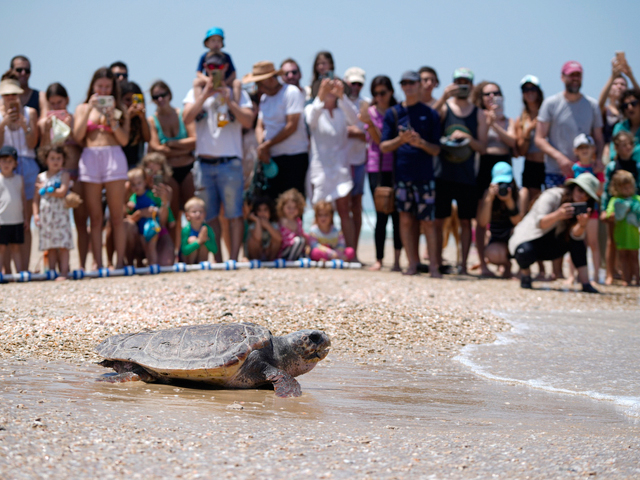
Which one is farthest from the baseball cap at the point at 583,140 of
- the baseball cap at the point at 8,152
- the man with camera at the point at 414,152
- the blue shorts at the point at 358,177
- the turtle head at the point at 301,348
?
the baseball cap at the point at 8,152

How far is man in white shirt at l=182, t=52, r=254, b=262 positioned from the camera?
25.9 feet

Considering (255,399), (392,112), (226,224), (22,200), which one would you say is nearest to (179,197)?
(226,224)

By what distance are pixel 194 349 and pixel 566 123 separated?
240 inches

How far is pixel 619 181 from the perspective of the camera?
26.0ft

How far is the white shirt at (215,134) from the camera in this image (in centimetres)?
794

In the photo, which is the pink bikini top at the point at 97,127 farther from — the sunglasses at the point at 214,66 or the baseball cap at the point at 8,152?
the sunglasses at the point at 214,66

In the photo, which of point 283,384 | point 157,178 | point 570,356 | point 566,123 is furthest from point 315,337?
point 566,123

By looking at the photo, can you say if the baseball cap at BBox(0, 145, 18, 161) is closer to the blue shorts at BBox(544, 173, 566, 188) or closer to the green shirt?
the green shirt

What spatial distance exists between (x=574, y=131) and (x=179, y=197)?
4.87 m

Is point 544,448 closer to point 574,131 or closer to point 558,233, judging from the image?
point 558,233

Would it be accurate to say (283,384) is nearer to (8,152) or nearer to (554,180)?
(8,152)

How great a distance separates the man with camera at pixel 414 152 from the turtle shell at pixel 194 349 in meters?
4.64

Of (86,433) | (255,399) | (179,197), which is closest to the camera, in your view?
(86,433)

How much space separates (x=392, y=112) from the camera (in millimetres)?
8031
